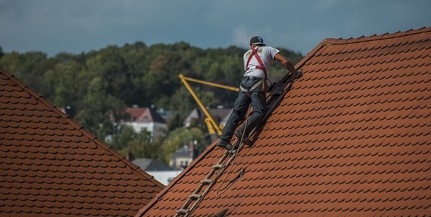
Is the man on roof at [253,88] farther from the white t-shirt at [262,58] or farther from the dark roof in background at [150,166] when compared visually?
the dark roof in background at [150,166]

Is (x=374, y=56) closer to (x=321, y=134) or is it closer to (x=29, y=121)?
(x=321, y=134)

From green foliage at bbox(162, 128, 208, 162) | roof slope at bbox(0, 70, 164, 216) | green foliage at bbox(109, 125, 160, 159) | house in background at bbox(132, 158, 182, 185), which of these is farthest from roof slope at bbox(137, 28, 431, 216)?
green foliage at bbox(162, 128, 208, 162)

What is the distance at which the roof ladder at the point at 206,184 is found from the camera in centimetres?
2730

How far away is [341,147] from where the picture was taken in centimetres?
2619

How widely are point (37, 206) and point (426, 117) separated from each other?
7398mm

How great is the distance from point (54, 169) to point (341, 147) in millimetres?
6067

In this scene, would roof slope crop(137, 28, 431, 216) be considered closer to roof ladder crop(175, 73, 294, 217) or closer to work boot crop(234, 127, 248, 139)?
roof ladder crop(175, 73, 294, 217)

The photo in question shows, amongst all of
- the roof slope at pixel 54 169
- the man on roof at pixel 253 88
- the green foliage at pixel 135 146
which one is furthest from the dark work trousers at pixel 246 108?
the green foliage at pixel 135 146

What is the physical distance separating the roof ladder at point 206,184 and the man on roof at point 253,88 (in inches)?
7.1

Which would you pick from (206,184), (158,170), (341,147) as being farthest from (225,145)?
(158,170)

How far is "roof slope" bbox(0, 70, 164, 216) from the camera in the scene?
29.4m

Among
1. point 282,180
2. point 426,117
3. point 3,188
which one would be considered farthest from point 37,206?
point 426,117

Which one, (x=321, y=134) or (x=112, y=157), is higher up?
(x=112, y=157)

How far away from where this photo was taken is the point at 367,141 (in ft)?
84.7
